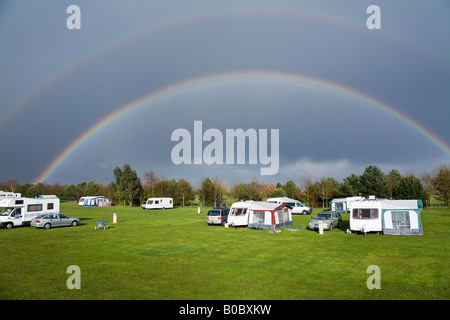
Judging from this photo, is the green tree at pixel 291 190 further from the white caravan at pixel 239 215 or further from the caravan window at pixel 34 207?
the caravan window at pixel 34 207

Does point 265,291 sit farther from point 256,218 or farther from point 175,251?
point 256,218

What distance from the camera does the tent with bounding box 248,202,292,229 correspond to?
25.9 meters

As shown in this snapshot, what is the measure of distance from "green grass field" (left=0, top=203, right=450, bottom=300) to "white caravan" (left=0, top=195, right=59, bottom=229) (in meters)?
8.33

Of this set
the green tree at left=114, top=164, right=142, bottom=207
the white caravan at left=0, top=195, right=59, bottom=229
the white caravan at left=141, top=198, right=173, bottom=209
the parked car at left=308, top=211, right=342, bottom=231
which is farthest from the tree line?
the white caravan at left=0, top=195, right=59, bottom=229

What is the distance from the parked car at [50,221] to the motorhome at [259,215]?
16048 mm

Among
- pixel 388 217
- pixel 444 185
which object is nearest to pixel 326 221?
pixel 388 217

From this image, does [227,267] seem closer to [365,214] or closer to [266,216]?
[266,216]

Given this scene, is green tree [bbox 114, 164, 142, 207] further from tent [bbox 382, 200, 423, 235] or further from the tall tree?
tent [bbox 382, 200, 423, 235]

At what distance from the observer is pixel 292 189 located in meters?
73.9

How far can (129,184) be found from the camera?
83500 millimetres

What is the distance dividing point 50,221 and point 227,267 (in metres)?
22.0
